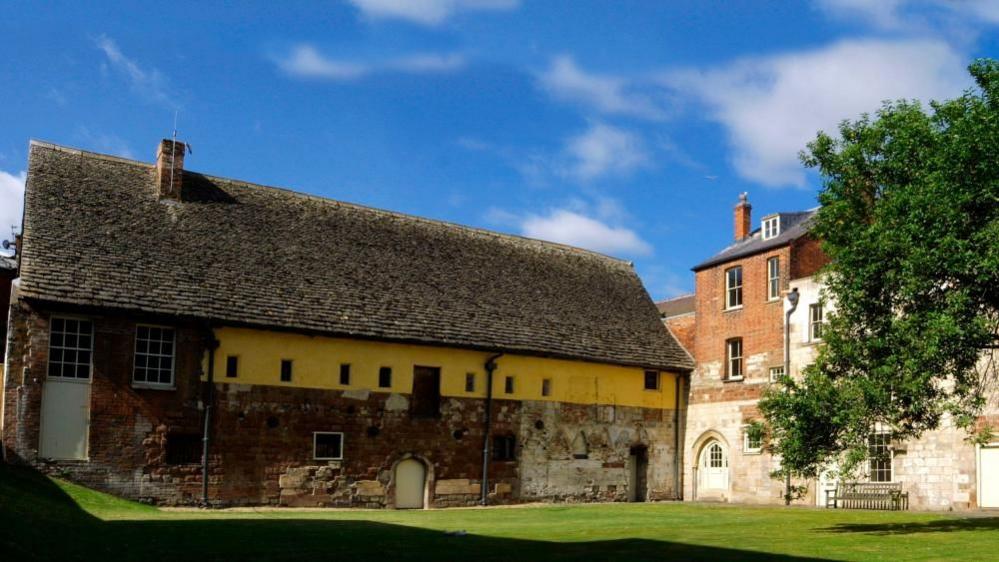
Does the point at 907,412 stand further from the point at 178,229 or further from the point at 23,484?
the point at 178,229

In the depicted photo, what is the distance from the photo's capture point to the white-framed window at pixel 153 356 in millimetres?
26812

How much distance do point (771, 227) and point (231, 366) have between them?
2107 centimetres

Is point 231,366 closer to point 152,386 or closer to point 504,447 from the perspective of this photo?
point 152,386

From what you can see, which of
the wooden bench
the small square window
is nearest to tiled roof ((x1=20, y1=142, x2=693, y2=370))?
the small square window

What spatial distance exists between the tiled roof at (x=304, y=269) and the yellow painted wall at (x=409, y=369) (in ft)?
1.70

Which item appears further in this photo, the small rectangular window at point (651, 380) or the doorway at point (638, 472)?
the small rectangular window at point (651, 380)

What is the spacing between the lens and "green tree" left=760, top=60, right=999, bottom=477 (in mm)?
18156

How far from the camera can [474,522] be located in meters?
22.5

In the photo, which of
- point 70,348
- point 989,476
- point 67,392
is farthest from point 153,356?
point 989,476

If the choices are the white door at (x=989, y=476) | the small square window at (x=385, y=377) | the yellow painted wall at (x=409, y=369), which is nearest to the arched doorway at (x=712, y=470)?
the yellow painted wall at (x=409, y=369)

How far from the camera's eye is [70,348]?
2591cm

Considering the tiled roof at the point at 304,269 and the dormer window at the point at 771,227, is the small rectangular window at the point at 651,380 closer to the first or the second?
the tiled roof at the point at 304,269

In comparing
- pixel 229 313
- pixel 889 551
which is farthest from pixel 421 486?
pixel 889 551

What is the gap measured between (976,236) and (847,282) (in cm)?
269
